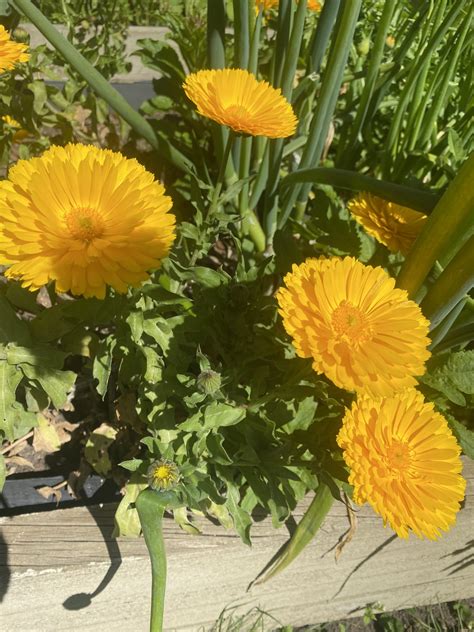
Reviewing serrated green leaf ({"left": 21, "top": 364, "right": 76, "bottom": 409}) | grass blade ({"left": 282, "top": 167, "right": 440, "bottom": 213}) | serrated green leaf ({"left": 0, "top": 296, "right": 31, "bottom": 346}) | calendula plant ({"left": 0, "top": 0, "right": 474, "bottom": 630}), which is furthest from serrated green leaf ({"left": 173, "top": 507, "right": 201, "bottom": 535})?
grass blade ({"left": 282, "top": 167, "right": 440, "bottom": 213})

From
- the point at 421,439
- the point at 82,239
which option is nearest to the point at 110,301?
the point at 82,239

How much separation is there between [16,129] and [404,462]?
3.37 ft

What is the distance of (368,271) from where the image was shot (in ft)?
2.46

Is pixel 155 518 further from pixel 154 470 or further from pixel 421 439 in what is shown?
pixel 421 439

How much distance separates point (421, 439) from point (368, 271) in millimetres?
258

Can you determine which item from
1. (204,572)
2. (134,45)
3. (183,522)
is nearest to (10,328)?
(183,522)

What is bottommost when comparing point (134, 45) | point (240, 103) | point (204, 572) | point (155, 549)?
point (204, 572)

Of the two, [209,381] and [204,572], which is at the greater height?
[209,381]

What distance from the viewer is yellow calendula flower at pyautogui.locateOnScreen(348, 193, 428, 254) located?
0.94 m

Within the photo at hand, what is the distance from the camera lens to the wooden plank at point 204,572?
969 mm

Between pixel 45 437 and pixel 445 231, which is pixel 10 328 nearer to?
pixel 45 437

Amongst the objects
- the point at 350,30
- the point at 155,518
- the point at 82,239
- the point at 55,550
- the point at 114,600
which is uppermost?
the point at 350,30

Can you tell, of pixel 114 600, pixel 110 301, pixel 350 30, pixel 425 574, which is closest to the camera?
pixel 110 301

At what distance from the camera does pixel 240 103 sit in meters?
0.91
